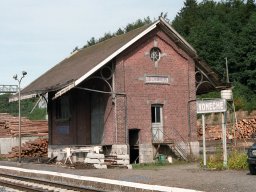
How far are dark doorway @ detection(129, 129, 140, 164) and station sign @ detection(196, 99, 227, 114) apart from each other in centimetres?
686

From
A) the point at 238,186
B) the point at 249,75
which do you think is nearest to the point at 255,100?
the point at 249,75

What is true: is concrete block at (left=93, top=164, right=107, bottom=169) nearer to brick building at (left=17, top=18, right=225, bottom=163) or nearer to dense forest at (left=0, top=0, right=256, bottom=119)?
brick building at (left=17, top=18, right=225, bottom=163)

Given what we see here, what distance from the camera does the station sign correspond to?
2006cm

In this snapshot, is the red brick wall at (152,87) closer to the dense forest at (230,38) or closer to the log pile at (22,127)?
the log pile at (22,127)

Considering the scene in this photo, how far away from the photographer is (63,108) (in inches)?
1222

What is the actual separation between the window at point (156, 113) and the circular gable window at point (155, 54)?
106 inches

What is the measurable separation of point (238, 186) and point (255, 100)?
38.7m

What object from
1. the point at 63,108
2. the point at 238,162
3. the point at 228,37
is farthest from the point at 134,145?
the point at 228,37

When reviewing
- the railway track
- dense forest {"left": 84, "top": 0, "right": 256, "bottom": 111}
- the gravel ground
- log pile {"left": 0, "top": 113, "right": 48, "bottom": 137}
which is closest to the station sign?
the gravel ground

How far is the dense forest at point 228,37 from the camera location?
56031 mm

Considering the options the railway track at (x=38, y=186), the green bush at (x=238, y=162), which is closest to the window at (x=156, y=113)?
the green bush at (x=238, y=162)

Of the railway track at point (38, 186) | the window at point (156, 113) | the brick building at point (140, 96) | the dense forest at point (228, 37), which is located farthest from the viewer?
the dense forest at point (228, 37)

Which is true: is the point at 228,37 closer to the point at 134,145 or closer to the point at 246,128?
the point at 246,128

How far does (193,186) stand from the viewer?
48.2 ft
